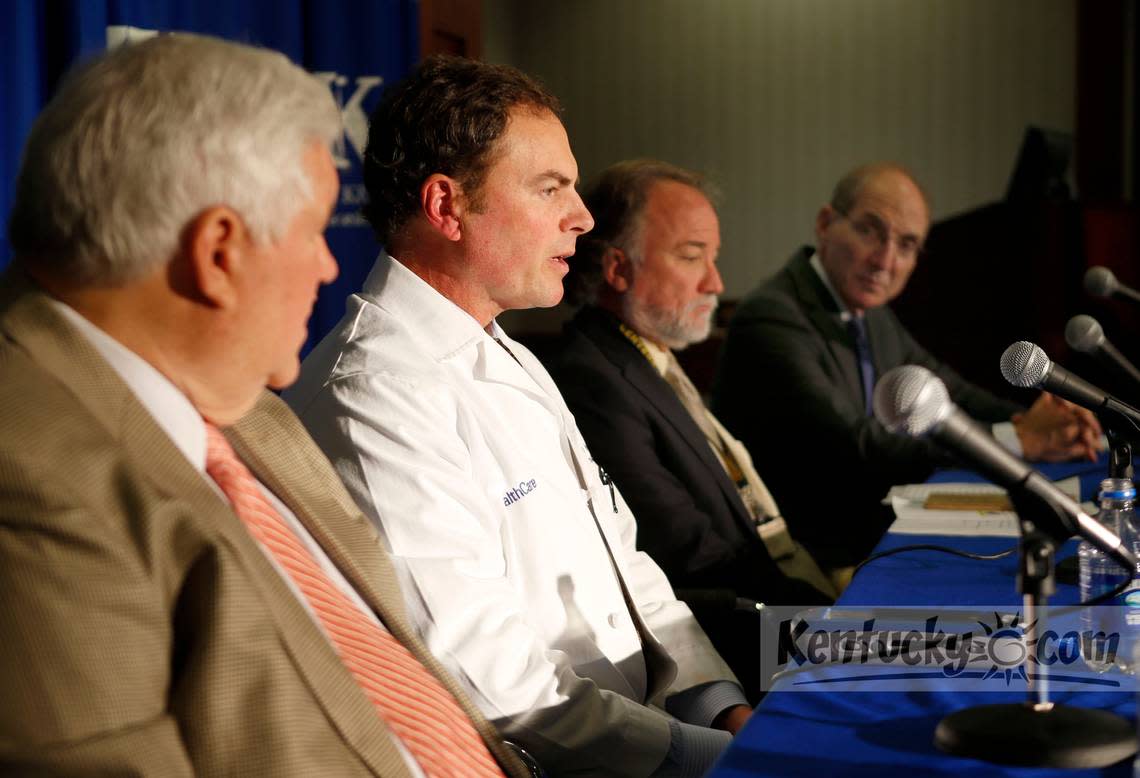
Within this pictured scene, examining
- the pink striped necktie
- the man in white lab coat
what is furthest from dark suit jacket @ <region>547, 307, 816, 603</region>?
the pink striped necktie

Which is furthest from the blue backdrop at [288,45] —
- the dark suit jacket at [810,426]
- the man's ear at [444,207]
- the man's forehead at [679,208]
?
the dark suit jacket at [810,426]

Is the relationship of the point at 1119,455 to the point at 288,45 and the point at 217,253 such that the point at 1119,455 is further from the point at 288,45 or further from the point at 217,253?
the point at 288,45

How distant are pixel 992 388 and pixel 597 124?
9.76 ft

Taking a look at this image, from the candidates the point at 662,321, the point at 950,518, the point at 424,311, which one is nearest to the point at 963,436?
the point at 424,311

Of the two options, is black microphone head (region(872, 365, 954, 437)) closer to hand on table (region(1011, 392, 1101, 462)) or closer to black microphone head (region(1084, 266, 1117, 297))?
black microphone head (region(1084, 266, 1117, 297))

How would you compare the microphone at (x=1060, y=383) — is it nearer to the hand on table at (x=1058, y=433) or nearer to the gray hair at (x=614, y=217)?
the gray hair at (x=614, y=217)

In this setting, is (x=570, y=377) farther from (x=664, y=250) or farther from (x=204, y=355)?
(x=204, y=355)

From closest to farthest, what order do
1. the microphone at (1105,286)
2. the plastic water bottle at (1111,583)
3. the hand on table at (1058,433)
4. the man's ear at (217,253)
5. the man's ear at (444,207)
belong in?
1. the man's ear at (217,253)
2. the plastic water bottle at (1111,583)
3. the man's ear at (444,207)
4. the microphone at (1105,286)
5. the hand on table at (1058,433)

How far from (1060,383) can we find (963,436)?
0.47 metres

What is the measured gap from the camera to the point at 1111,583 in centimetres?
152

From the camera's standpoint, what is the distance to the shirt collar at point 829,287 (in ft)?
11.3

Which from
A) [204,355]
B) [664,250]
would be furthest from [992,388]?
[204,355]

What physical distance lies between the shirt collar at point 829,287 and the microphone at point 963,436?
2.41 meters

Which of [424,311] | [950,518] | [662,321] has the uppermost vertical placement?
[424,311]
